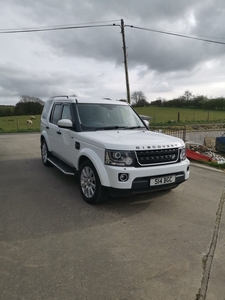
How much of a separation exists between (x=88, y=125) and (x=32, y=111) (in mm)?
49686

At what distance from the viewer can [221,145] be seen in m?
14.5

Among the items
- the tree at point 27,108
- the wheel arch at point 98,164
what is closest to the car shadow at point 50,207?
the wheel arch at point 98,164

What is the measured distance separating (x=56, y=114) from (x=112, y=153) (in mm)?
2774

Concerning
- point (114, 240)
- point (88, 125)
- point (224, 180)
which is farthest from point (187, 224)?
point (224, 180)

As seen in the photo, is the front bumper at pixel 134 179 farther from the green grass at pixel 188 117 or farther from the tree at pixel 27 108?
the tree at pixel 27 108

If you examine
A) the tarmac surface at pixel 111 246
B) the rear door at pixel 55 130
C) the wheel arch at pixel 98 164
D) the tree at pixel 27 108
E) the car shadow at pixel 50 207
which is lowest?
the tarmac surface at pixel 111 246

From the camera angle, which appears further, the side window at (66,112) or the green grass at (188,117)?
the green grass at (188,117)

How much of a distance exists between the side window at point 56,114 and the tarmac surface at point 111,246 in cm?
180

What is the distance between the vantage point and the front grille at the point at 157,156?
3.39 m

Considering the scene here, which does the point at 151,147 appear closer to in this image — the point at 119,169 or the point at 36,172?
the point at 119,169

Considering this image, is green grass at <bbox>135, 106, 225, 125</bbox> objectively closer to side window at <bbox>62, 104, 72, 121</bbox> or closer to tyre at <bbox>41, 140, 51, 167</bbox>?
tyre at <bbox>41, 140, 51, 167</bbox>

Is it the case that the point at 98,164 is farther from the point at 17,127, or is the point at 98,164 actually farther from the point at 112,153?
the point at 17,127

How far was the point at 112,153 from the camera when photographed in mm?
3324

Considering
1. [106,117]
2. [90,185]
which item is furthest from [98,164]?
[106,117]
